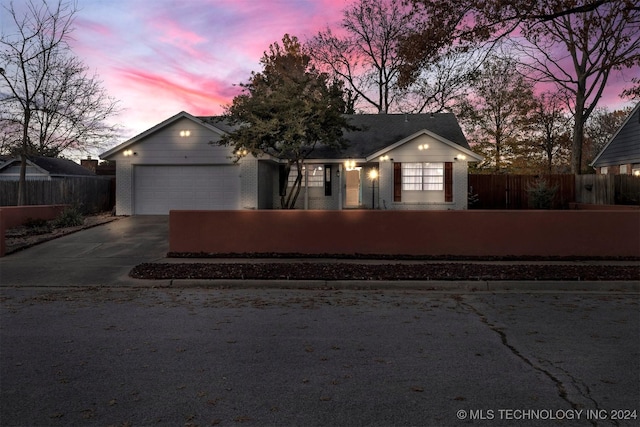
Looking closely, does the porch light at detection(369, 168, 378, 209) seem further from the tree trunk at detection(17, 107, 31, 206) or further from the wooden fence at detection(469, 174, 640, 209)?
the tree trunk at detection(17, 107, 31, 206)

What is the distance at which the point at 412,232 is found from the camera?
13.4m

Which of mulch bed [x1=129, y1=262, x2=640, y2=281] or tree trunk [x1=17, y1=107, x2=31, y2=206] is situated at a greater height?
tree trunk [x1=17, y1=107, x2=31, y2=206]

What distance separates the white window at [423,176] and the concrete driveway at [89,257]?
1033cm

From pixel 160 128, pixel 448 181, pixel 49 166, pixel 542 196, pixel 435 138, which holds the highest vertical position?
pixel 160 128

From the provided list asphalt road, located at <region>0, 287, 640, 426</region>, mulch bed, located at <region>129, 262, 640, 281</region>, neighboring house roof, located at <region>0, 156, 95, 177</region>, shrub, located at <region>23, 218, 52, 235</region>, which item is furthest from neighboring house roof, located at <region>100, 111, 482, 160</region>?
asphalt road, located at <region>0, 287, 640, 426</region>

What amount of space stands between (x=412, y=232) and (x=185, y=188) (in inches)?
464

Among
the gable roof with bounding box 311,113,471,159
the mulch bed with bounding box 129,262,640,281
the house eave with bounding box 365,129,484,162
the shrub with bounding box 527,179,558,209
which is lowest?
the mulch bed with bounding box 129,262,640,281

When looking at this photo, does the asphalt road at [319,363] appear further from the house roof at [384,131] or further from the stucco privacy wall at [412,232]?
the house roof at [384,131]

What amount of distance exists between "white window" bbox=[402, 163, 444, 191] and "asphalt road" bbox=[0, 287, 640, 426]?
44.5 ft

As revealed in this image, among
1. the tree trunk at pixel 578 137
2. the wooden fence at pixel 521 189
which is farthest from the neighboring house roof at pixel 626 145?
the wooden fence at pixel 521 189

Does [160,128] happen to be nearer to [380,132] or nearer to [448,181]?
[380,132]

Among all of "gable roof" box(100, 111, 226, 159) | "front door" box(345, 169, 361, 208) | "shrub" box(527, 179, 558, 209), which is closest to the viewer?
"gable roof" box(100, 111, 226, 159)

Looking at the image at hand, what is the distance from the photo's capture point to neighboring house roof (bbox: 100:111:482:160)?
69.8 ft

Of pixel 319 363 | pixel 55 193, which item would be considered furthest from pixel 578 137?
pixel 319 363
